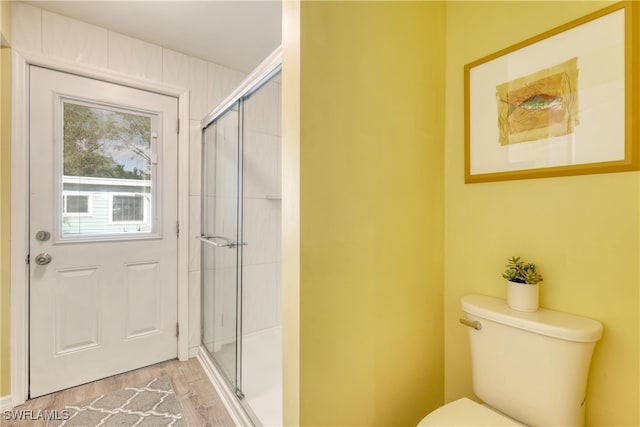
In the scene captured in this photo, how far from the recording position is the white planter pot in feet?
3.25

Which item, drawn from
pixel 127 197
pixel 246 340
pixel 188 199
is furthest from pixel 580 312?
pixel 127 197

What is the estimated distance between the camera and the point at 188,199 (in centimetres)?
210

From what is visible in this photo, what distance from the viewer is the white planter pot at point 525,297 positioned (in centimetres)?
99

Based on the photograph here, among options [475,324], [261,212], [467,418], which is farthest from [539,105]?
[261,212]

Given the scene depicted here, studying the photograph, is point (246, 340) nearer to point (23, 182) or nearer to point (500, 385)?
point (500, 385)

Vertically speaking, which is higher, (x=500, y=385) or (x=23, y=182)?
(x=23, y=182)

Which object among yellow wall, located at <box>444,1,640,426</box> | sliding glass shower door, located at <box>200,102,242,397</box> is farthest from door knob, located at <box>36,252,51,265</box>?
yellow wall, located at <box>444,1,640,426</box>

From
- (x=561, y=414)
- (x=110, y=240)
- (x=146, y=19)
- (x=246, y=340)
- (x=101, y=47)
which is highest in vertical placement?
(x=146, y=19)

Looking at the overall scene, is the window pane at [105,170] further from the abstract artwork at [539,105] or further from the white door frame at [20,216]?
the abstract artwork at [539,105]

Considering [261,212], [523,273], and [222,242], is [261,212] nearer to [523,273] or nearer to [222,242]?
[222,242]

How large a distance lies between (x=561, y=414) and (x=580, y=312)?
1.08ft

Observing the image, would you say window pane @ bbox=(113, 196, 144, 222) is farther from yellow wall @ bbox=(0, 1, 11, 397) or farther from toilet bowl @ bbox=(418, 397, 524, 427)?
toilet bowl @ bbox=(418, 397, 524, 427)

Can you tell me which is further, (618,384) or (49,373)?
(49,373)

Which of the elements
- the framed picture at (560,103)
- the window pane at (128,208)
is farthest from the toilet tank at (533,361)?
the window pane at (128,208)
